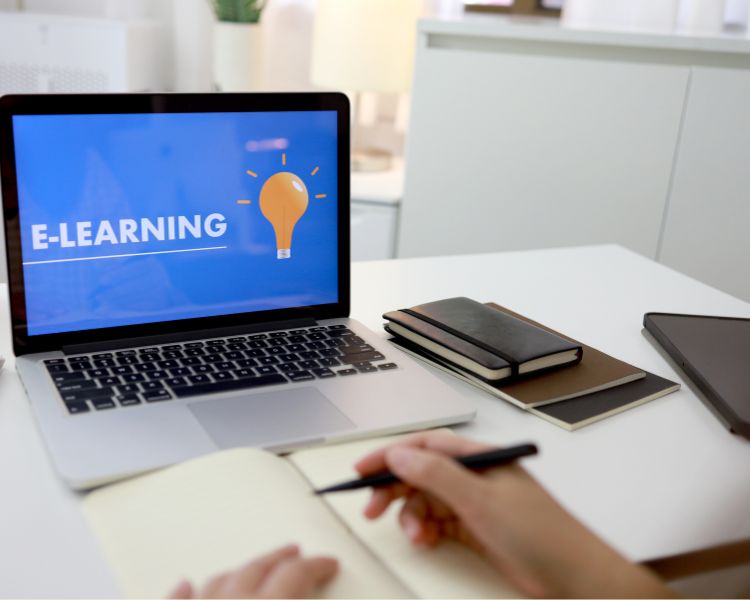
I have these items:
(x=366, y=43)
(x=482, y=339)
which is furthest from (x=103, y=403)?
(x=366, y=43)

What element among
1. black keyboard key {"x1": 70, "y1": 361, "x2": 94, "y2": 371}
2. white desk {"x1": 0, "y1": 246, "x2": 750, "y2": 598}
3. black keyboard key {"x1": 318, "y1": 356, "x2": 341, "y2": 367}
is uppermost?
black keyboard key {"x1": 70, "y1": 361, "x2": 94, "y2": 371}

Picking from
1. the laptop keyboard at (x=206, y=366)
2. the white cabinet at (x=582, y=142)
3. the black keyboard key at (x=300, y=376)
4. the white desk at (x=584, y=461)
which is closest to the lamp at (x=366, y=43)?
the white cabinet at (x=582, y=142)

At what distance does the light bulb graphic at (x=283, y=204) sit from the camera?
94 centimetres

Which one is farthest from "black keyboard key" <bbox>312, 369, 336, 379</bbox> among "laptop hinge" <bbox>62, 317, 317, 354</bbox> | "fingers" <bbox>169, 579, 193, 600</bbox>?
"fingers" <bbox>169, 579, 193, 600</bbox>

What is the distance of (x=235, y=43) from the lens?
243 cm

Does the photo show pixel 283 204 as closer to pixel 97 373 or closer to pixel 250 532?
pixel 97 373

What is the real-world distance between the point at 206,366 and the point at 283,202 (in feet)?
0.69

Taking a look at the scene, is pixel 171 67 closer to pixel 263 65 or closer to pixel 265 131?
pixel 263 65

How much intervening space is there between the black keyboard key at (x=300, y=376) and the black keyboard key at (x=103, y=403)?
0.55ft

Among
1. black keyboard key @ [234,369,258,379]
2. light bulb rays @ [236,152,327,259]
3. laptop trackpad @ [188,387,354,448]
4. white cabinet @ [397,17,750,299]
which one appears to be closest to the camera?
laptop trackpad @ [188,387,354,448]

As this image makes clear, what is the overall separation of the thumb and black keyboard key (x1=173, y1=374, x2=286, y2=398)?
0.88ft

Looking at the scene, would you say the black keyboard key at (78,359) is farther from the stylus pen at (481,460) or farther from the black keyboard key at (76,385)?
the stylus pen at (481,460)

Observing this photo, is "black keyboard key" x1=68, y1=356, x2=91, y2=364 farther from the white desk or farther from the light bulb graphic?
the light bulb graphic

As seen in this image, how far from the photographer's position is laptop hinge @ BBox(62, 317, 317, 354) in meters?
0.85
